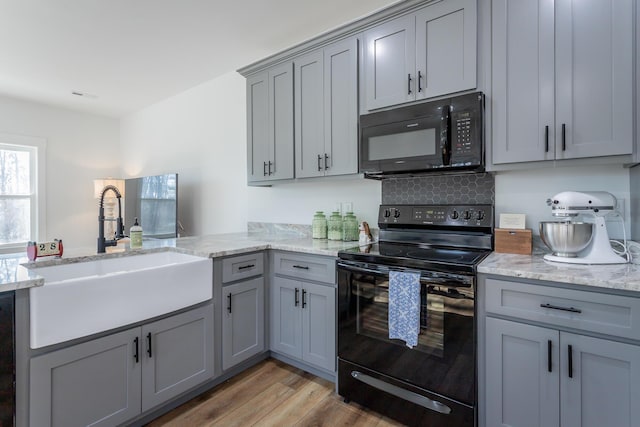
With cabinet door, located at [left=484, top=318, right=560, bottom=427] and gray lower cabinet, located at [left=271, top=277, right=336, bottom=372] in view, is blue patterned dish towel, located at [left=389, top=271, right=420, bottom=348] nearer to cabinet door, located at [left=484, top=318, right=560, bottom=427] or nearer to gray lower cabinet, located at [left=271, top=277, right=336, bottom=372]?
cabinet door, located at [left=484, top=318, right=560, bottom=427]

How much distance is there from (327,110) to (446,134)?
0.93 m

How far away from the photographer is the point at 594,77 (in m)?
1.52

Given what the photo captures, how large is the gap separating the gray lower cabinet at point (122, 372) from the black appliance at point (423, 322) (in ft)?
2.93

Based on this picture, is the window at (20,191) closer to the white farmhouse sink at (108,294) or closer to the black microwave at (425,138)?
the white farmhouse sink at (108,294)

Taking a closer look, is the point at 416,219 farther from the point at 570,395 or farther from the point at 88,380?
the point at 88,380

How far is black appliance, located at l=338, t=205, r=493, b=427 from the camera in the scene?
1548mm

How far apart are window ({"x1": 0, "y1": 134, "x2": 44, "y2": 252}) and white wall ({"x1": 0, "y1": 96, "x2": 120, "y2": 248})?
3.9 inches

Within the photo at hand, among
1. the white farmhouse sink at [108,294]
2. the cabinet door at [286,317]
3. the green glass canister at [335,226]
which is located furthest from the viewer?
the green glass canister at [335,226]

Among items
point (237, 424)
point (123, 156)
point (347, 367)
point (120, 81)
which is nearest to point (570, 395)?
→ point (347, 367)

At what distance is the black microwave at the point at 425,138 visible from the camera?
180 cm

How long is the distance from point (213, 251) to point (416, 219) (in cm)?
139

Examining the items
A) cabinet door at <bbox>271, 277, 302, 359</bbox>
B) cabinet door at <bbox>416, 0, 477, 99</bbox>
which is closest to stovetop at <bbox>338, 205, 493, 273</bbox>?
cabinet door at <bbox>271, 277, 302, 359</bbox>

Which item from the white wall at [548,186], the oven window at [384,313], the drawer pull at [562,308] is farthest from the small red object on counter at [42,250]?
the white wall at [548,186]

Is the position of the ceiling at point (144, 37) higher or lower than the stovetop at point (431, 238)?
higher
